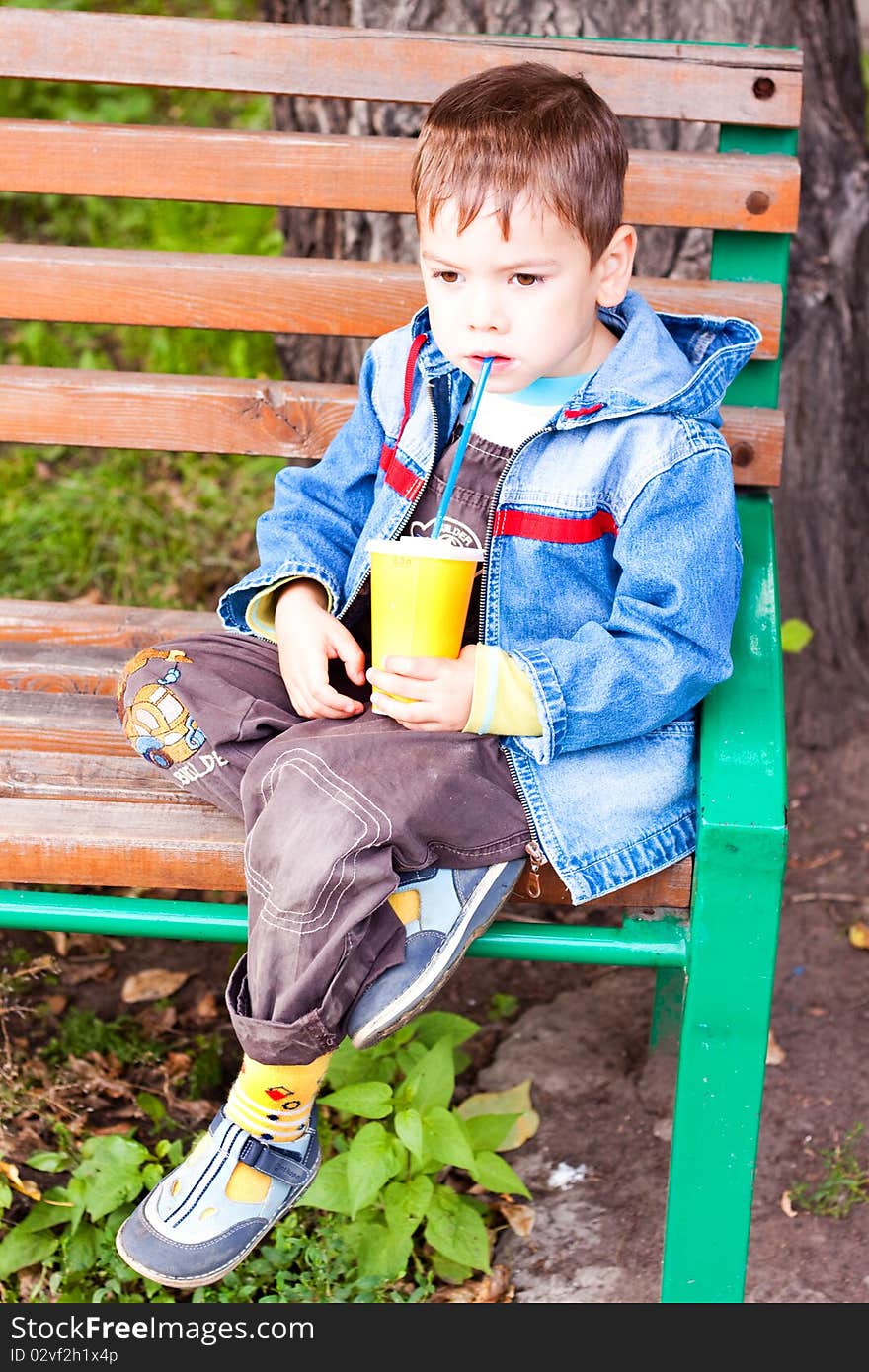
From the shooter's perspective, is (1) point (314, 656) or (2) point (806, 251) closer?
(1) point (314, 656)

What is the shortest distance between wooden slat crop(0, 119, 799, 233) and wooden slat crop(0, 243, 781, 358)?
3.8 inches

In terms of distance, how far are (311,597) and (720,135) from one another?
105 centimetres

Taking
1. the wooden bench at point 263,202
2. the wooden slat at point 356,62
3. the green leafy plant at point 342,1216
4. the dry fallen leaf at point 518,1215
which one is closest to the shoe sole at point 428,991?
the green leafy plant at point 342,1216

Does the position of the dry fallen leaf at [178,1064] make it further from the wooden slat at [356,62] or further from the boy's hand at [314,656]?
the wooden slat at [356,62]

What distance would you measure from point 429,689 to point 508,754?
17 cm

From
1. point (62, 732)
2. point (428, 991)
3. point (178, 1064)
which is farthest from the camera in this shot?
point (178, 1064)

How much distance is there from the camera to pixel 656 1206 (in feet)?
8.15

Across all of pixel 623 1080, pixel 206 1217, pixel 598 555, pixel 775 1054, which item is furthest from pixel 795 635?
pixel 206 1217

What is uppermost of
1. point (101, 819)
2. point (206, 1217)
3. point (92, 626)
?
point (101, 819)

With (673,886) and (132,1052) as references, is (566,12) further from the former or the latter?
(132,1052)

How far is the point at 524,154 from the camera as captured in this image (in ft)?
6.17

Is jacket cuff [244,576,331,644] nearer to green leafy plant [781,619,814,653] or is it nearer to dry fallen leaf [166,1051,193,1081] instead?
dry fallen leaf [166,1051,193,1081]

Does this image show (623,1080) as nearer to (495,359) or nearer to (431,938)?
(431,938)

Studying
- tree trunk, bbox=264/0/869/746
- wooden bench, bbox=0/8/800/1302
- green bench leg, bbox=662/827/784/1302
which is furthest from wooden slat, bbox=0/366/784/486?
green bench leg, bbox=662/827/784/1302
